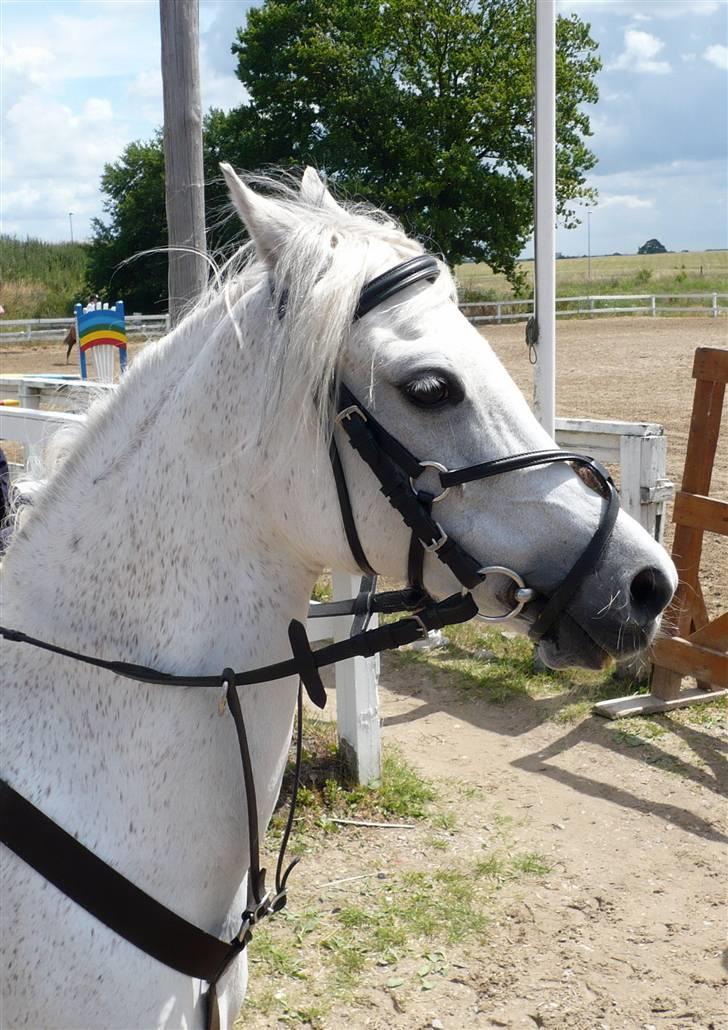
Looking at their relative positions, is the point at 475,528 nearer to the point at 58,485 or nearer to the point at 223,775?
the point at 223,775

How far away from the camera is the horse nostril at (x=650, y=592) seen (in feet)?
5.80

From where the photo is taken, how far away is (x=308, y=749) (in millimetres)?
4785

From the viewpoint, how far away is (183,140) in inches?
181

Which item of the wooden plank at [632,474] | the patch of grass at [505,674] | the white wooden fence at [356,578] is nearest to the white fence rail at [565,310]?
the patch of grass at [505,674]

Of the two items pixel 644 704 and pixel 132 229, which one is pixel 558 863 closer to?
pixel 644 704

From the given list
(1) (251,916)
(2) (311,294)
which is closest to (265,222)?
(2) (311,294)

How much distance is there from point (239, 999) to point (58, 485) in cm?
127

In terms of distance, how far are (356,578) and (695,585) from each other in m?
2.33

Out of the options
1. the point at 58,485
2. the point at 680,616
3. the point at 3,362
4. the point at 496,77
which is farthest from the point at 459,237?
the point at 58,485

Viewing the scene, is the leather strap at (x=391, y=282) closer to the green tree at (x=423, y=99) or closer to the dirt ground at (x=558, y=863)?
the dirt ground at (x=558, y=863)

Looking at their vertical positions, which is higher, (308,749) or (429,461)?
(429,461)

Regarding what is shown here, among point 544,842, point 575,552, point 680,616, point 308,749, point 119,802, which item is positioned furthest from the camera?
point 680,616

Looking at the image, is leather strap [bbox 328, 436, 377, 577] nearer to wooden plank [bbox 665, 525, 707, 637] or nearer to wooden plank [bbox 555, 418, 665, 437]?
wooden plank [bbox 665, 525, 707, 637]

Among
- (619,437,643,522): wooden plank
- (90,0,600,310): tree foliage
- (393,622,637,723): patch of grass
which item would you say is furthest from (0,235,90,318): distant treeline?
(619,437,643,522): wooden plank
